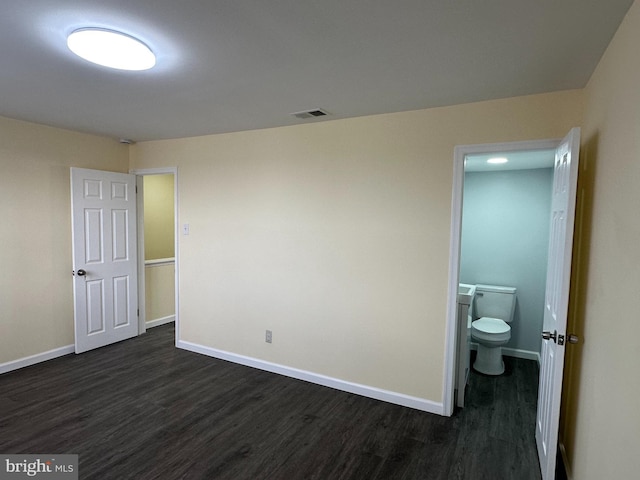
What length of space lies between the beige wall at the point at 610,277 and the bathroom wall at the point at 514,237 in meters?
1.89

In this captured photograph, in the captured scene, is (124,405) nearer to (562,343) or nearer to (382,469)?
(382,469)

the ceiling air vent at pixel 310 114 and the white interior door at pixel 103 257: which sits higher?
the ceiling air vent at pixel 310 114

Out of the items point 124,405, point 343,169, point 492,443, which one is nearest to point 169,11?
point 343,169

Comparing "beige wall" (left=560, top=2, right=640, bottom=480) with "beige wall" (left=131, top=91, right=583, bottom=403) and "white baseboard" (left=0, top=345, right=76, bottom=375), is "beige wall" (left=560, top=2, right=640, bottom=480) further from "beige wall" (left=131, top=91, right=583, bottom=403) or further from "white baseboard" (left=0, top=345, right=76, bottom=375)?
"white baseboard" (left=0, top=345, right=76, bottom=375)

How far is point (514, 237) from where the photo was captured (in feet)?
13.1

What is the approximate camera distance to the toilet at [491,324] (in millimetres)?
3453

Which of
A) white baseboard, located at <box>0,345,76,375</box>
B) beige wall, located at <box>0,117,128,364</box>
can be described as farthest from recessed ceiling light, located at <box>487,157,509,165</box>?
white baseboard, located at <box>0,345,76,375</box>

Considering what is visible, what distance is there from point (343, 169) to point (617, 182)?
1.90 metres

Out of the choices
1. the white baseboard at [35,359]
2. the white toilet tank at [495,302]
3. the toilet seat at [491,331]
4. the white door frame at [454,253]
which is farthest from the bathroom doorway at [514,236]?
the white baseboard at [35,359]

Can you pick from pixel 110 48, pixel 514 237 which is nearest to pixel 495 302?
pixel 514 237

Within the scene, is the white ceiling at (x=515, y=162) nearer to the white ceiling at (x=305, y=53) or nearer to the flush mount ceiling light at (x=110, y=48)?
the white ceiling at (x=305, y=53)

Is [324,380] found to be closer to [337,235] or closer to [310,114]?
[337,235]

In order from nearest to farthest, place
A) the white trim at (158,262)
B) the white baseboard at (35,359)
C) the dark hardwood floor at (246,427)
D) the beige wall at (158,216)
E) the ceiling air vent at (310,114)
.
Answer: the dark hardwood floor at (246,427), the ceiling air vent at (310,114), the white baseboard at (35,359), the white trim at (158,262), the beige wall at (158,216)

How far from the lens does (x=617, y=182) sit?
1.49 metres
